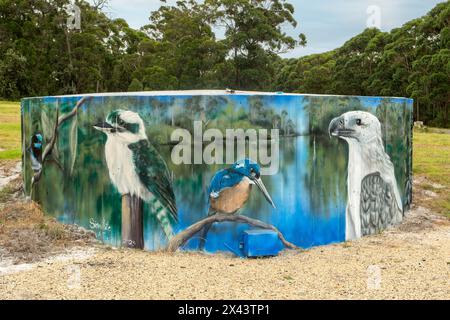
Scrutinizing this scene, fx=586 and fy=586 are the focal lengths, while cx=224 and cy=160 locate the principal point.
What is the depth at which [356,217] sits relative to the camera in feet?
37.8

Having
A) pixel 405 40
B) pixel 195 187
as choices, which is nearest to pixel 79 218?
pixel 195 187

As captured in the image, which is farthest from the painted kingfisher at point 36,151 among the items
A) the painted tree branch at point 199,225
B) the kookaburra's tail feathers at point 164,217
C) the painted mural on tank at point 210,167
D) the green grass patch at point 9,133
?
the green grass patch at point 9,133

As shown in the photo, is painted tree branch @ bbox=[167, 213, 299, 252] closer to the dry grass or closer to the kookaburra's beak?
the dry grass

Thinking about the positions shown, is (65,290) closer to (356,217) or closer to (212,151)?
(212,151)

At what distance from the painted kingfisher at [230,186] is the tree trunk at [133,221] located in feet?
3.67

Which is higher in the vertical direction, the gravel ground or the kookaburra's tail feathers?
the kookaburra's tail feathers

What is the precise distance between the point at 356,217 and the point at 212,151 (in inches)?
134

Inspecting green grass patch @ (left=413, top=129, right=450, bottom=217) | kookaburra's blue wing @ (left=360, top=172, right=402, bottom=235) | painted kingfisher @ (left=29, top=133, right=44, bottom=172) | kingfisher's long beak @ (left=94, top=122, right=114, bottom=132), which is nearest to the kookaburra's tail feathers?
kingfisher's long beak @ (left=94, top=122, right=114, bottom=132)

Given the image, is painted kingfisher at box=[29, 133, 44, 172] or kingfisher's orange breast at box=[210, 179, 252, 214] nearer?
kingfisher's orange breast at box=[210, 179, 252, 214]

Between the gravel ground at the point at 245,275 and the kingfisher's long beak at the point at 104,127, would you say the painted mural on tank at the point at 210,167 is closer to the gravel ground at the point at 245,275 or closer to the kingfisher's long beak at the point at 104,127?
the kingfisher's long beak at the point at 104,127

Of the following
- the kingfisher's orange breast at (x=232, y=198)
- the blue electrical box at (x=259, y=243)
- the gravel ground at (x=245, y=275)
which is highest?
the kingfisher's orange breast at (x=232, y=198)

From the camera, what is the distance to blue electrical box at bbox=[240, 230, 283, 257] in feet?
32.6

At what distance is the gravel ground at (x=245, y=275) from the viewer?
25.6ft

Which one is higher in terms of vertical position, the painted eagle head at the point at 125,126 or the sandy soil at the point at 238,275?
the painted eagle head at the point at 125,126
